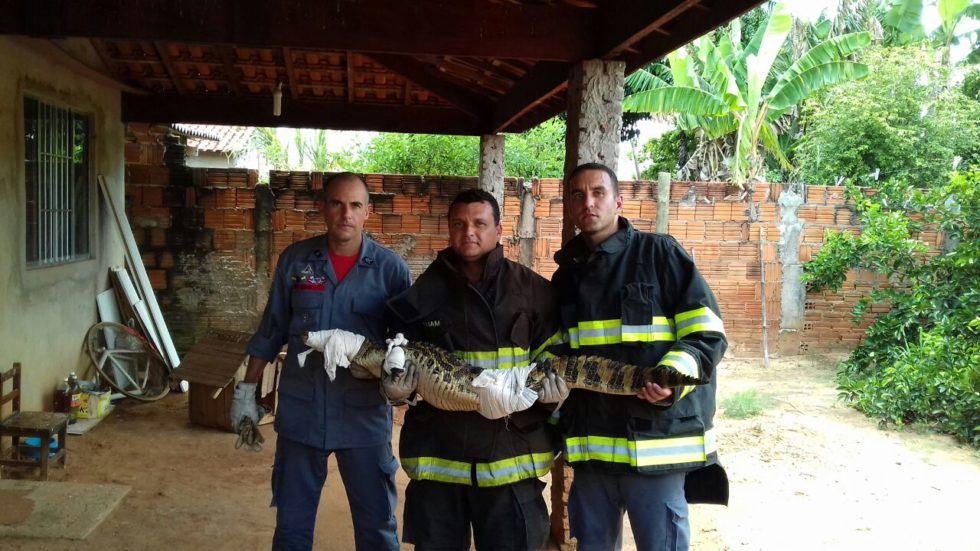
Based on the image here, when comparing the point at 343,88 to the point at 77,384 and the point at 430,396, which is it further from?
the point at 430,396

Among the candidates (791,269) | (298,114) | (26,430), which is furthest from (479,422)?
(791,269)

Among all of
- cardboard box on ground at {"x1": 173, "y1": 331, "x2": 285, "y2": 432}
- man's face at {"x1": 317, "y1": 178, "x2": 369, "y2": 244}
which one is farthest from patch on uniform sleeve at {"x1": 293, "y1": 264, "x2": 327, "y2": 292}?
cardboard box on ground at {"x1": 173, "y1": 331, "x2": 285, "y2": 432}

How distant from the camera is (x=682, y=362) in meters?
2.39

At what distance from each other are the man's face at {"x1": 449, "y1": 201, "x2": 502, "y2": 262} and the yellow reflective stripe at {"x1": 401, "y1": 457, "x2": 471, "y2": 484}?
0.74 metres

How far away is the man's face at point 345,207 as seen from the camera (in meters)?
3.04

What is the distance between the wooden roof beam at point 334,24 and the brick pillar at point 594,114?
14 centimetres

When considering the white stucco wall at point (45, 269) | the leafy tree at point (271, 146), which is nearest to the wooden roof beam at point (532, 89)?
the white stucco wall at point (45, 269)

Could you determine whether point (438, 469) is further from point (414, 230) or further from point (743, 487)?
point (414, 230)

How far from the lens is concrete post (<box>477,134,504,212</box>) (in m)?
8.07

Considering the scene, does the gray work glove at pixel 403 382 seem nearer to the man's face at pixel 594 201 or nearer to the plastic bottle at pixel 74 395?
the man's face at pixel 594 201

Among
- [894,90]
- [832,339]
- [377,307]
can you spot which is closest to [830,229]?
[832,339]

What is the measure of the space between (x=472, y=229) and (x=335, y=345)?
68 cm

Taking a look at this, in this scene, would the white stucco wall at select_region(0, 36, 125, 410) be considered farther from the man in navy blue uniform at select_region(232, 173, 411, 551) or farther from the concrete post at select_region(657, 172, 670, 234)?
the concrete post at select_region(657, 172, 670, 234)

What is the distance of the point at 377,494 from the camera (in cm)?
313
